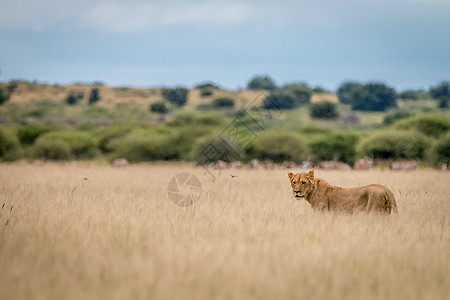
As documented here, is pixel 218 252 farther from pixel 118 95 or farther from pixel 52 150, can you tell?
pixel 118 95

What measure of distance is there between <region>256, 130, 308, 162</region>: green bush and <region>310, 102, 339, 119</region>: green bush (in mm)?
39327

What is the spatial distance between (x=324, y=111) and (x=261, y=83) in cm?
3669

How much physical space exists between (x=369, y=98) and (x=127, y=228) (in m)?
79.6

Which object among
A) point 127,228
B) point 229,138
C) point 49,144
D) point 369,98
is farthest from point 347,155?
point 369,98

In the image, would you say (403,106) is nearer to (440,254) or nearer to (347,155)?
(347,155)

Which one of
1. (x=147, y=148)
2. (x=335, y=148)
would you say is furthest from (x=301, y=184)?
(x=335, y=148)

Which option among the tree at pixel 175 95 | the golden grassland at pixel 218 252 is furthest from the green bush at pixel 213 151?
the tree at pixel 175 95

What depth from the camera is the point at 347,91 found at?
311 ft

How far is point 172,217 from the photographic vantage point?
9.38 m

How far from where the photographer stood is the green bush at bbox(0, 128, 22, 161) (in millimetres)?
36031

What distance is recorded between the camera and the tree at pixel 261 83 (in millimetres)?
109438

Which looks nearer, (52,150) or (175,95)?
(52,150)

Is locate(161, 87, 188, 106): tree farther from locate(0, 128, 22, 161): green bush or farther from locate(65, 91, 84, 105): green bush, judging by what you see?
locate(0, 128, 22, 161): green bush

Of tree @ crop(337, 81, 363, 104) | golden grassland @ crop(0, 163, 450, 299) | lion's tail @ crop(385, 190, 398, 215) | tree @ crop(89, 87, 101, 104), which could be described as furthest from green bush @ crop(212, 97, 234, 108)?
lion's tail @ crop(385, 190, 398, 215)
